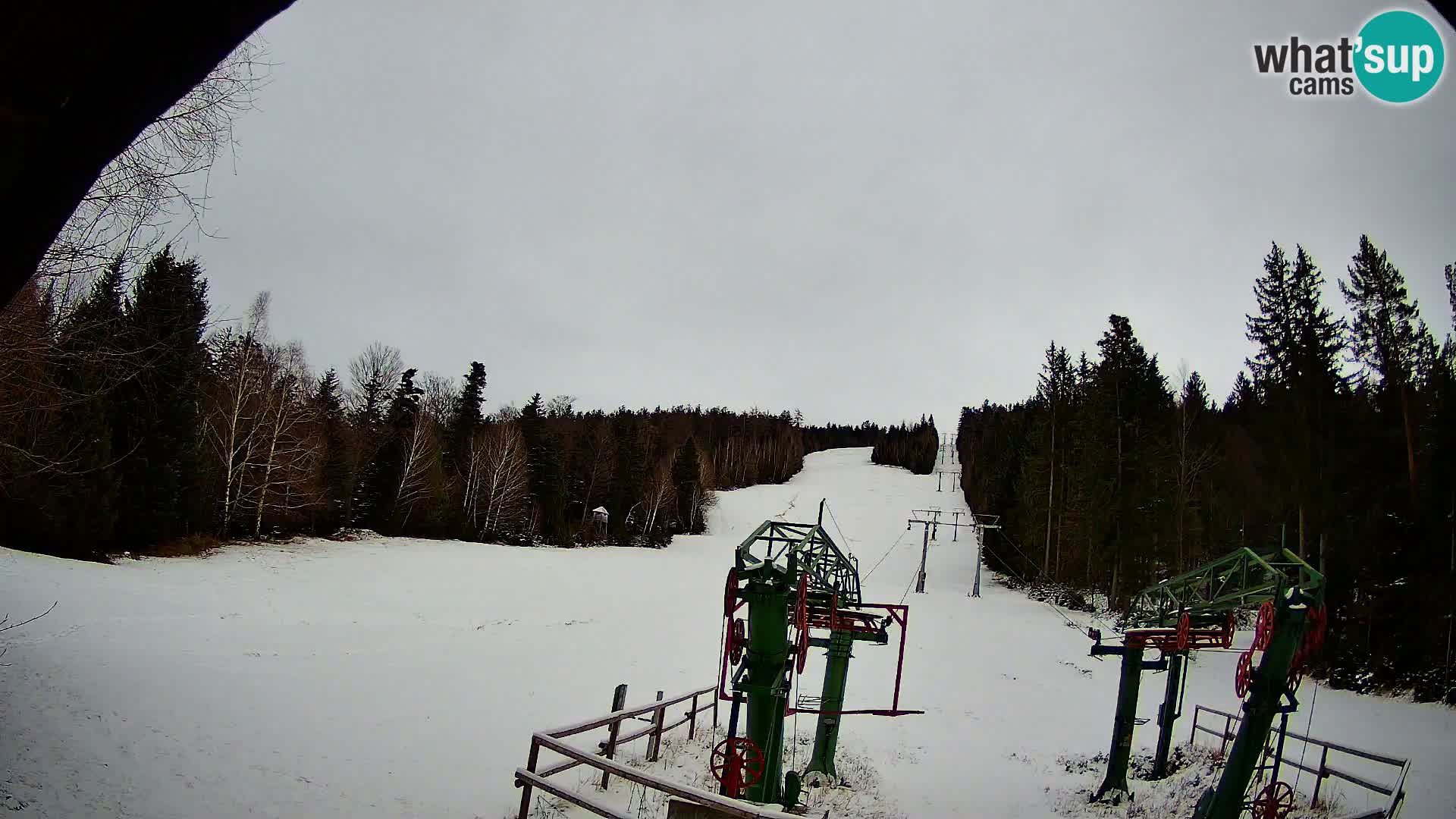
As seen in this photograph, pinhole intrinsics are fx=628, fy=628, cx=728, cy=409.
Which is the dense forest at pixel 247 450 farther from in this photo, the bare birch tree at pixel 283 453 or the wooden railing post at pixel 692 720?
the wooden railing post at pixel 692 720

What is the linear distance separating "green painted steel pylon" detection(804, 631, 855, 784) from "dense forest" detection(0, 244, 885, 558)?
480 inches

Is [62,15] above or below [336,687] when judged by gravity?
above

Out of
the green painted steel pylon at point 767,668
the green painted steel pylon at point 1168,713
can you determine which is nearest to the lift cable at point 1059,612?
the green painted steel pylon at point 1168,713

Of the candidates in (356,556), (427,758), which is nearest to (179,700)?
(427,758)

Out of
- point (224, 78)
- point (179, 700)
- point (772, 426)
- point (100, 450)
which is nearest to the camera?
point (224, 78)

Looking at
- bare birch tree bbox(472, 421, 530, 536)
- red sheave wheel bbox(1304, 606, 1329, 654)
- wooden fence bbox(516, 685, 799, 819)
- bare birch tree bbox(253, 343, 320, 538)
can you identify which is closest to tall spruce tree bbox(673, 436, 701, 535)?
bare birch tree bbox(472, 421, 530, 536)

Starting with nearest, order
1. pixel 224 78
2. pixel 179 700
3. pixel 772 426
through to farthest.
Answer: pixel 224 78 < pixel 179 700 < pixel 772 426

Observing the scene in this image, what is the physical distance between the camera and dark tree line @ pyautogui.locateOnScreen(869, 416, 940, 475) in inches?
4604

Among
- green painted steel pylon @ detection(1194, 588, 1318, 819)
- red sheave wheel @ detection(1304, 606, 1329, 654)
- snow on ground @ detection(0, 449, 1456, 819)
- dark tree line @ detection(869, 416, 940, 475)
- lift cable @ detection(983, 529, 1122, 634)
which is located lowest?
snow on ground @ detection(0, 449, 1456, 819)

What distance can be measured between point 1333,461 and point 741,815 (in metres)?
24.9

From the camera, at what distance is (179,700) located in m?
11.1

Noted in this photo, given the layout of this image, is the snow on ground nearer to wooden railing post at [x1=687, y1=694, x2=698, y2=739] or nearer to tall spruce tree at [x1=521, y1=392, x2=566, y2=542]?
wooden railing post at [x1=687, y1=694, x2=698, y2=739]

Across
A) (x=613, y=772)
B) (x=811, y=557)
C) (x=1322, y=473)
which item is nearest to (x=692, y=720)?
(x=811, y=557)

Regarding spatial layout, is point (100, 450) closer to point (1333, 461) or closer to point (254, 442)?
point (254, 442)
